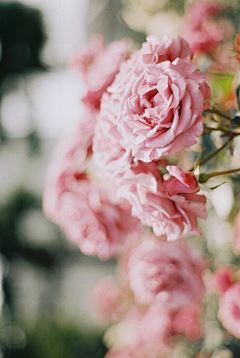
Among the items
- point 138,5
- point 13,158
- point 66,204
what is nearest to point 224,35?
point 138,5

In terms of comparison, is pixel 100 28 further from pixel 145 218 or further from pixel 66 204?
pixel 145 218

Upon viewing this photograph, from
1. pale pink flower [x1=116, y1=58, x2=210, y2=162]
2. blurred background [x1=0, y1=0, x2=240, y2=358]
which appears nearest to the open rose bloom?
pale pink flower [x1=116, y1=58, x2=210, y2=162]

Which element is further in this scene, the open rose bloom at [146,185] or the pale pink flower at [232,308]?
the pale pink flower at [232,308]

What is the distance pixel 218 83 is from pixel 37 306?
167 cm

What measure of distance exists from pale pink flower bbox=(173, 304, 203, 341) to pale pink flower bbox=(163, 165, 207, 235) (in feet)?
1.34

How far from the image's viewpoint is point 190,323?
0.66m

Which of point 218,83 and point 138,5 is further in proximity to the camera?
point 138,5

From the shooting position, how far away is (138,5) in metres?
0.81

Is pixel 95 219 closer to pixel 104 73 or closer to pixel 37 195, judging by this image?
pixel 104 73

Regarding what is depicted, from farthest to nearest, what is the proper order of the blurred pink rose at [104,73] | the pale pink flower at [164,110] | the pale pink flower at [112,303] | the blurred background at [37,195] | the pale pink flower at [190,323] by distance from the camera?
the blurred background at [37,195], the pale pink flower at [112,303], the pale pink flower at [190,323], the blurred pink rose at [104,73], the pale pink flower at [164,110]

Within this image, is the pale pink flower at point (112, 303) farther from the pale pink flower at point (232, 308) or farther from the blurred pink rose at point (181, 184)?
the blurred pink rose at point (181, 184)

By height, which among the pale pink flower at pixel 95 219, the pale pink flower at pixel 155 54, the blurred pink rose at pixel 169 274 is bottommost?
the blurred pink rose at pixel 169 274

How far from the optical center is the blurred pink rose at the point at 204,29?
1.68ft

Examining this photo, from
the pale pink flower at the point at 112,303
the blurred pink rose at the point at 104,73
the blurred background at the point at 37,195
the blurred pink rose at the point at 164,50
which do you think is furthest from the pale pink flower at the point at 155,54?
the blurred background at the point at 37,195
